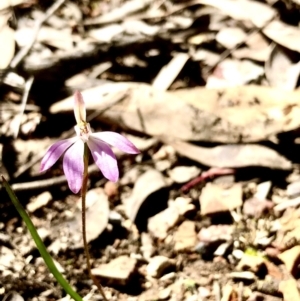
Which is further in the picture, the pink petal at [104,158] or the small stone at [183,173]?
the small stone at [183,173]

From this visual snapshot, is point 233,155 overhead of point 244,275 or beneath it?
overhead

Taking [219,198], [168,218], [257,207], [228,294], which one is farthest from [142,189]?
[228,294]

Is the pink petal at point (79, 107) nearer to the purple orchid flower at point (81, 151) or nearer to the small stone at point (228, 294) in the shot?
the purple orchid flower at point (81, 151)

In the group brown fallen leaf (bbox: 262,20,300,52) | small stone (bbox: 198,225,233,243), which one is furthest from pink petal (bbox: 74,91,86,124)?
brown fallen leaf (bbox: 262,20,300,52)

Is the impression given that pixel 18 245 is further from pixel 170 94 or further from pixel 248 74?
pixel 248 74

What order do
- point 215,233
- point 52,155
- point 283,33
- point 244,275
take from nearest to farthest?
point 52,155 < point 244,275 < point 215,233 < point 283,33

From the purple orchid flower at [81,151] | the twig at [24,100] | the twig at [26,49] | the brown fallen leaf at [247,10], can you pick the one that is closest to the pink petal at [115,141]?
the purple orchid flower at [81,151]

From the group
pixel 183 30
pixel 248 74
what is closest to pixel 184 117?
pixel 248 74

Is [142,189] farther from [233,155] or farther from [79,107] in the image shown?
[79,107]
